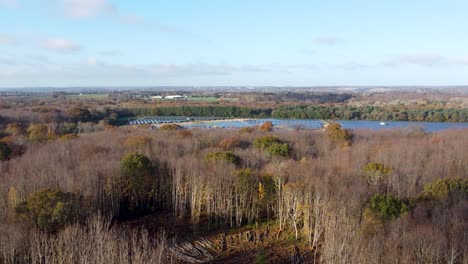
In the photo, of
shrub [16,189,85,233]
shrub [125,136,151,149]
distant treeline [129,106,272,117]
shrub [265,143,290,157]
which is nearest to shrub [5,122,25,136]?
shrub [125,136,151,149]

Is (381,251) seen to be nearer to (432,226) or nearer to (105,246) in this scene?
(432,226)

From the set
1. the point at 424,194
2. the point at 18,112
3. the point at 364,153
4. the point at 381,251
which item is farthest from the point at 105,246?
the point at 18,112

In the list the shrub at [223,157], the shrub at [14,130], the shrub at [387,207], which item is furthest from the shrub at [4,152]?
the shrub at [387,207]

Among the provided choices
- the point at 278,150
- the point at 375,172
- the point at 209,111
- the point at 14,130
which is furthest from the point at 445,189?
the point at 209,111

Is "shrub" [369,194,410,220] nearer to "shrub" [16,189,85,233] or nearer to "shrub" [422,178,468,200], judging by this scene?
"shrub" [422,178,468,200]

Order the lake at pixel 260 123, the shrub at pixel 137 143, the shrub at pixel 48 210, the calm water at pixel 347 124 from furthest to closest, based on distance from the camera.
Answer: the lake at pixel 260 123
the calm water at pixel 347 124
the shrub at pixel 137 143
the shrub at pixel 48 210

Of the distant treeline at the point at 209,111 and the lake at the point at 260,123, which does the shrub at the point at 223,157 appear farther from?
the distant treeline at the point at 209,111
